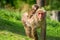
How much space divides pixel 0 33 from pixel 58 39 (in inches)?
109

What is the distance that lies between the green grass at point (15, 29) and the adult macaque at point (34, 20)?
675 mm

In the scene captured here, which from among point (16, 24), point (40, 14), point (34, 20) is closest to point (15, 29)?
point (16, 24)

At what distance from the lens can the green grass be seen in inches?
397

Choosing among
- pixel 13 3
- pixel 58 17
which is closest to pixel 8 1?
pixel 13 3

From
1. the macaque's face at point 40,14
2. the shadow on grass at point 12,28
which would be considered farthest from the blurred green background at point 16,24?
the macaque's face at point 40,14

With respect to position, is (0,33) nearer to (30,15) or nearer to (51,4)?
(30,15)

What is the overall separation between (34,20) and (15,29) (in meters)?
4.34

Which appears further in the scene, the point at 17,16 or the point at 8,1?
the point at 8,1

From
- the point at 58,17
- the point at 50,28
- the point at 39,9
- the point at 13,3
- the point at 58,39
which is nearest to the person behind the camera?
the point at 39,9

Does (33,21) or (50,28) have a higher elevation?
(33,21)

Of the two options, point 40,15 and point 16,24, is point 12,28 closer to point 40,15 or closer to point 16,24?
point 16,24

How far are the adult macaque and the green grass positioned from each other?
675mm

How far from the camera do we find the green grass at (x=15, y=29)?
10077 millimetres

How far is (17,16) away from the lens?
1698 cm
